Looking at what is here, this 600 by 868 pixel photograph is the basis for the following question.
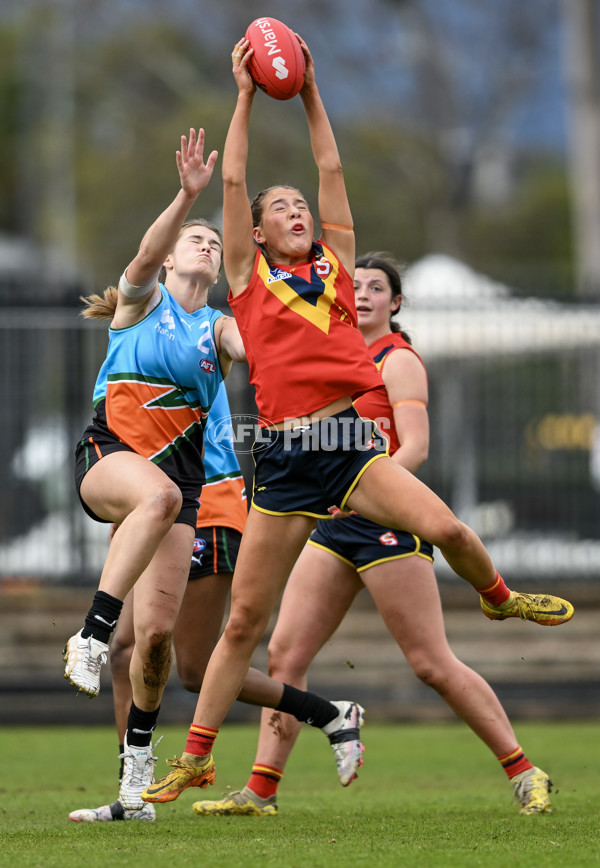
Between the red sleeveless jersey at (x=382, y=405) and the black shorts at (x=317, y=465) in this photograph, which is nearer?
the black shorts at (x=317, y=465)

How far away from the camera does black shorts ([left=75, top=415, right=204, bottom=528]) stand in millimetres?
5586

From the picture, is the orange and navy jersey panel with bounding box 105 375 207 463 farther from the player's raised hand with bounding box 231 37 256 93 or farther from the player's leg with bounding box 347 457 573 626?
the player's raised hand with bounding box 231 37 256 93

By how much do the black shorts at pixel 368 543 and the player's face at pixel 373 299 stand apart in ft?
3.34

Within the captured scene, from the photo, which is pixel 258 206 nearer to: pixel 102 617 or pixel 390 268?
pixel 390 268

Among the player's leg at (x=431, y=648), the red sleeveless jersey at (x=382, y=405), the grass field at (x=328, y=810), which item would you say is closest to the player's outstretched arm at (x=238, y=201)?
the red sleeveless jersey at (x=382, y=405)

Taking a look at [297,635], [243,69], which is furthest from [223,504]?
[243,69]

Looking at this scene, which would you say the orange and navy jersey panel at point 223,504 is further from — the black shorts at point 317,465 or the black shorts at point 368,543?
the black shorts at point 317,465

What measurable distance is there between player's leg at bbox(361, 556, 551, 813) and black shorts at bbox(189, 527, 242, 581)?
2.10ft

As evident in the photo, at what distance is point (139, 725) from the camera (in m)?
5.63

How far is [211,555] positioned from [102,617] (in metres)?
1.01

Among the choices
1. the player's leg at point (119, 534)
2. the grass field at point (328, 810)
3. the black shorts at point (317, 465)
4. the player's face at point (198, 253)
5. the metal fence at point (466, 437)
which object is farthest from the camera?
the metal fence at point (466, 437)

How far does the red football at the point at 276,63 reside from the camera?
5.41 m

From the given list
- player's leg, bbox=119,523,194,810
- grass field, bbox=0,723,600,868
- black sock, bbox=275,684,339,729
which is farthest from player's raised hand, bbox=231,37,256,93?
grass field, bbox=0,723,600,868

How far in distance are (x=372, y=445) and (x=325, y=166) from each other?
1.20 m
